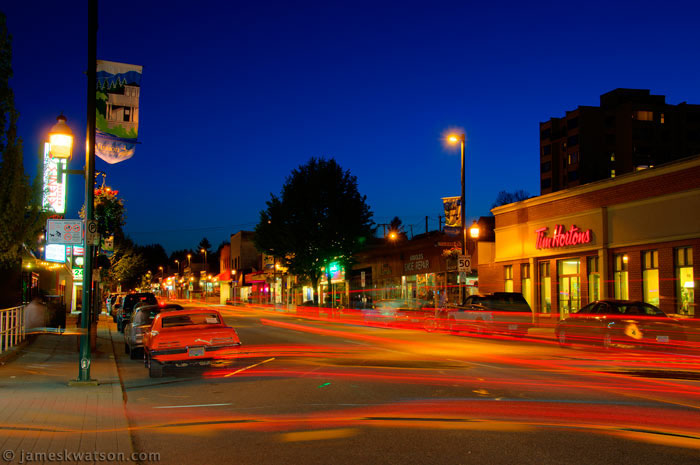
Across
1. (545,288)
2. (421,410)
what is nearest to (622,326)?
(421,410)

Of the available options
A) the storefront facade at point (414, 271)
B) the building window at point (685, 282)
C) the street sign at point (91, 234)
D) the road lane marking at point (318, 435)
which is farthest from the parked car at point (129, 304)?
the road lane marking at point (318, 435)

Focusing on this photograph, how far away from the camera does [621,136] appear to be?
263 feet

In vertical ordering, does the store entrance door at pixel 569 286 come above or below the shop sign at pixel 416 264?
below

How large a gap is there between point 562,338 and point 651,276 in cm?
777

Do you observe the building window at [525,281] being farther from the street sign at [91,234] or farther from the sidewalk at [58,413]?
the street sign at [91,234]

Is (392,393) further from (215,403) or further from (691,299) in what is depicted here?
(691,299)

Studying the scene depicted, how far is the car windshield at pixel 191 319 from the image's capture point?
15.0 meters

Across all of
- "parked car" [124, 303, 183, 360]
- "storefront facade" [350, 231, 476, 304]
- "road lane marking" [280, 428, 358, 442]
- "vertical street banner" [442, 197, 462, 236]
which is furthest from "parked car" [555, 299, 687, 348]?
"road lane marking" [280, 428, 358, 442]

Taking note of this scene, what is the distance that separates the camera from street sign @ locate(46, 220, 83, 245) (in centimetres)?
1266

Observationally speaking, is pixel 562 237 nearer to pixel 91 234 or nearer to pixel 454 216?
pixel 454 216

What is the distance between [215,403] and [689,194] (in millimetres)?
20916

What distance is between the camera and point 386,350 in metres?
18.7

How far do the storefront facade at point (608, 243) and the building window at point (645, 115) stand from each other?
173 feet

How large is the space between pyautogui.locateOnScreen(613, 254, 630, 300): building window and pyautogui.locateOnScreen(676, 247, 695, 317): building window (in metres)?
2.81
